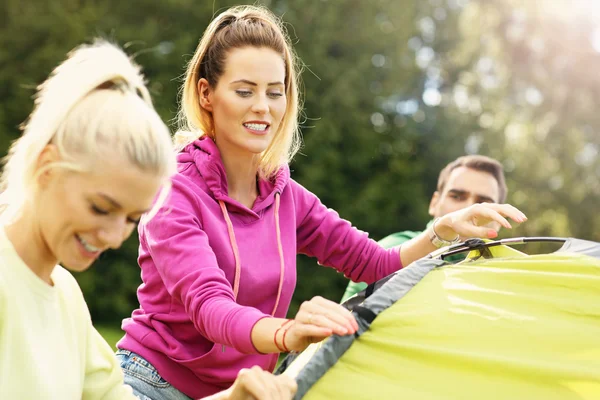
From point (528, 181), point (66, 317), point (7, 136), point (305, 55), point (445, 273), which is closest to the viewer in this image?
point (66, 317)

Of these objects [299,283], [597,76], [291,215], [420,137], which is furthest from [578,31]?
[291,215]

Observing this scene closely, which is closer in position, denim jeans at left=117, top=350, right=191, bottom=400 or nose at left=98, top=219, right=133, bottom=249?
nose at left=98, top=219, right=133, bottom=249

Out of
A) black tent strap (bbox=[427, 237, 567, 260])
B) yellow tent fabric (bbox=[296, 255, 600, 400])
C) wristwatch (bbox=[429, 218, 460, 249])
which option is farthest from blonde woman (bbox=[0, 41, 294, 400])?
wristwatch (bbox=[429, 218, 460, 249])

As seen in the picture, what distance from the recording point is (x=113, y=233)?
4.39 ft

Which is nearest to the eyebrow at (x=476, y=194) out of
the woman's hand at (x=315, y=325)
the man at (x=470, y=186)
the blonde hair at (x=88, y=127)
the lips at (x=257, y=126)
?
the man at (x=470, y=186)

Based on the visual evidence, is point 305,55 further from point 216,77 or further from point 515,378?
point 515,378

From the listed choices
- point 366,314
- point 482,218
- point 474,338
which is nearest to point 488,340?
point 474,338

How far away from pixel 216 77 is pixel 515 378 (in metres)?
1.07

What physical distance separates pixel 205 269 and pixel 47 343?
0.42 metres

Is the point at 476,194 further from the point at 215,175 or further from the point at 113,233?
the point at 113,233

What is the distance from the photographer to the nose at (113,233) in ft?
4.36

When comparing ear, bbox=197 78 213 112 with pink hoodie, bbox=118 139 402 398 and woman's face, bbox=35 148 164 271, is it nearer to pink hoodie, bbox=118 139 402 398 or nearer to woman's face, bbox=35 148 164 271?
pink hoodie, bbox=118 139 402 398

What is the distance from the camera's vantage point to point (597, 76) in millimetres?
12531

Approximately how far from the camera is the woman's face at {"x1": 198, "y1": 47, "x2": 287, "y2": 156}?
202 cm
